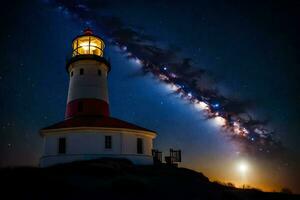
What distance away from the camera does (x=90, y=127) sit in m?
22.7

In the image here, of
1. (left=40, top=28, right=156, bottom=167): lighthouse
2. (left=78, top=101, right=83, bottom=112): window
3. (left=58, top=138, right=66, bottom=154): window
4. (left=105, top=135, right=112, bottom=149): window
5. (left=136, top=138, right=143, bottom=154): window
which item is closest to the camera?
(left=40, top=28, right=156, bottom=167): lighthouse

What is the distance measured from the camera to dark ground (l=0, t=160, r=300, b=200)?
44.2ft

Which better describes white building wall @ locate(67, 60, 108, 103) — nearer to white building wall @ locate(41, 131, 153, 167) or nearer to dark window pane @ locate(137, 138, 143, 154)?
white building wall @ locate(41, 131, 153, 167)

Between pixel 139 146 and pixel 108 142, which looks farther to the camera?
pixel 139 146

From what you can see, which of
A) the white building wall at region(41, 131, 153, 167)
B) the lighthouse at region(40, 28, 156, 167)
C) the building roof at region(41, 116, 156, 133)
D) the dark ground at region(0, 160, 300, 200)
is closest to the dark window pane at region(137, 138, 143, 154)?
the lighthouse at region(40, 28, 156, 167)

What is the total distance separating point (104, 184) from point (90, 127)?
25.3 ft

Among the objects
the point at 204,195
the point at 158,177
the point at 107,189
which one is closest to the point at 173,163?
the point at 158,177

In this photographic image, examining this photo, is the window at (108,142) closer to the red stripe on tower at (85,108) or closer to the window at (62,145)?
the window at (62,145)

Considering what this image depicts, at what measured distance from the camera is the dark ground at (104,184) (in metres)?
13.5

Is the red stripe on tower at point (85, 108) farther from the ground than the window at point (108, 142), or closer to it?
farther from the ground

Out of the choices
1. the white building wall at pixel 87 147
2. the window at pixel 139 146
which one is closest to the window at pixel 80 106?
the white building wall at pixel 87 147

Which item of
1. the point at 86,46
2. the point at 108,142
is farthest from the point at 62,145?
the point at 86,46

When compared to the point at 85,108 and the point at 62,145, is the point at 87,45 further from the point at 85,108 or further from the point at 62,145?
the point at 62,145

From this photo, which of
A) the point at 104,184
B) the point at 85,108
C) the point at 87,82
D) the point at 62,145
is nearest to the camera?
Answer: the point at 104,184
